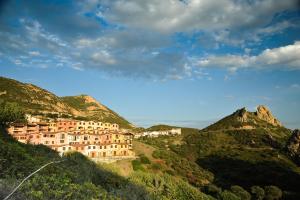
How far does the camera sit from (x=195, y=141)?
5300 inches

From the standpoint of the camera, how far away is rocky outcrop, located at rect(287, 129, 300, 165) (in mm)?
103125

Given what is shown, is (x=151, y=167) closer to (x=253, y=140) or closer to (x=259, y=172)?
(x=259, y=172)

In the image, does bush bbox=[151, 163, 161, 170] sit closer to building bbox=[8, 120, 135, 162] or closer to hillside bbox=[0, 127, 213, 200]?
building bbox=[8, 120, 135, 162]

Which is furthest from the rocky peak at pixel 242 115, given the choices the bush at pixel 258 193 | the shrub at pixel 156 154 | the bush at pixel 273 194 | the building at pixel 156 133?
the bush at pixel 258 193

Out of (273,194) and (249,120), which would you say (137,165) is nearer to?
(273,194)

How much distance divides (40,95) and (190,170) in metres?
131

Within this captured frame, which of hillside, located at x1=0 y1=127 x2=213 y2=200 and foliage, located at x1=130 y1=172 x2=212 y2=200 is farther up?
hillside, located at x1=0 y1=127 x2=213 y2=200

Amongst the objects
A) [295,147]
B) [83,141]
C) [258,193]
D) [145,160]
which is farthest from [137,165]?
[295,147]

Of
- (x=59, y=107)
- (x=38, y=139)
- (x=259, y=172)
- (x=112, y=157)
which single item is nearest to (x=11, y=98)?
(x=59, y=107)

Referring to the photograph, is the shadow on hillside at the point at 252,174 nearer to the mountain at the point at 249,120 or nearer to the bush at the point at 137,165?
the bush at the point at 137,165

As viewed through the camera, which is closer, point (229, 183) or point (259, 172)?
point (229, 183)

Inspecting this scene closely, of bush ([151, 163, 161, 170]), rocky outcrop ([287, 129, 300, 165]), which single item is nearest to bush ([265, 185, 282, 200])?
bush ([151, 163, 161, 170])

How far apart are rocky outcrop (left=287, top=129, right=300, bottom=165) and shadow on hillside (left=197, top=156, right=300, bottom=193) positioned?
47.8 ft

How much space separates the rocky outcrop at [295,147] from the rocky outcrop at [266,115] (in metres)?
64.4
